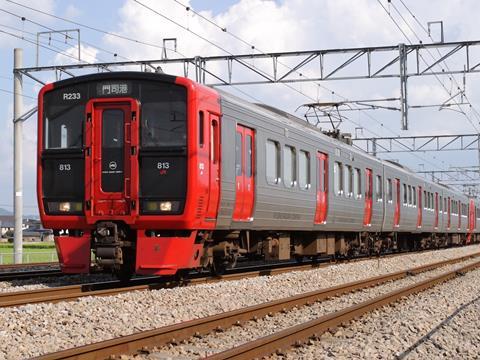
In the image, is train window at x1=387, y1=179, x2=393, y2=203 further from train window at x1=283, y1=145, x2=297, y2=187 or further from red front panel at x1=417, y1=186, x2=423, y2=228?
train window at x1=283, y1=145, x2=297, y2=187

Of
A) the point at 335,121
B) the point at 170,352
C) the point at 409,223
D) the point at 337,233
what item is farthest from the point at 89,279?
the point at 409,223

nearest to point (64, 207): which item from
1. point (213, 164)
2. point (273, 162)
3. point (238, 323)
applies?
point (213, 164)

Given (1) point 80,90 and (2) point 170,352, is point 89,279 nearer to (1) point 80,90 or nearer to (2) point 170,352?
(1) point 80,90

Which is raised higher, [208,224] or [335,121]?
[335,121]

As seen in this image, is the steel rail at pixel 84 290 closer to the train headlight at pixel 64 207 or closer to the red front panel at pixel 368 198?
the train headlight at pixel 64 207

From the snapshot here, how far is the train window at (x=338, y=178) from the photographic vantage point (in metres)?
17.9

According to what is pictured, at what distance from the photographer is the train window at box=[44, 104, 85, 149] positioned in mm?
11336

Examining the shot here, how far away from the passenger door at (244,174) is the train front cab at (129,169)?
0.87 metres

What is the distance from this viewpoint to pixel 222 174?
11570mm

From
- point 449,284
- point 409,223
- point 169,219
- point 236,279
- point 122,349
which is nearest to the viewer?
point 122,349

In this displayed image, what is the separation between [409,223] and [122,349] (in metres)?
21.9

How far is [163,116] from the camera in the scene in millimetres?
10953

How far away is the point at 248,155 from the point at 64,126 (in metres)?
3.28

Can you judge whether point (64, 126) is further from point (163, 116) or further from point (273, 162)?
point (273, 162)
